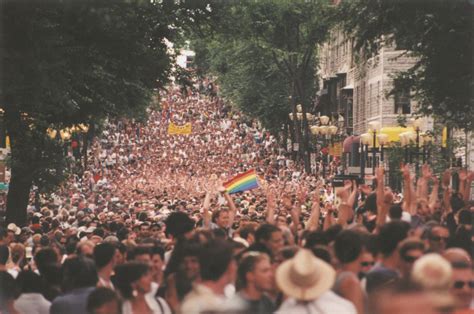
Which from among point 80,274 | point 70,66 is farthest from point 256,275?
point 70,66

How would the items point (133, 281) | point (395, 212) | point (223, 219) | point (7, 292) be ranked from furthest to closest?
1. point (223, 219)
2. point (395, 212)
3. point (7, 292)
4. point (133, 281)

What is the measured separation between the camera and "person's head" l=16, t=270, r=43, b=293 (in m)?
10.9

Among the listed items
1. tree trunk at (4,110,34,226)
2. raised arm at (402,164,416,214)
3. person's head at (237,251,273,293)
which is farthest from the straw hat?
tree trunk at (4,110,34,226)

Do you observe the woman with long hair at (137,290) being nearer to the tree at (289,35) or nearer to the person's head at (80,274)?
the person's head at (80,274)

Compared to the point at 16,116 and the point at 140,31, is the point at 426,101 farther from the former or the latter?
the point at 16,116

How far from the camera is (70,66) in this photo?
26.6 meters

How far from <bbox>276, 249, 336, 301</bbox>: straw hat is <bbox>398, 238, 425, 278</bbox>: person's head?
5.72ft

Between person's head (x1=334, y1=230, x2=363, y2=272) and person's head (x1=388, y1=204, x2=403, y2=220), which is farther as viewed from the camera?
person's head (x1=388, y1=204, x2=403, y2=220)

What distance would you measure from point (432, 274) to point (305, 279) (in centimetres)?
265

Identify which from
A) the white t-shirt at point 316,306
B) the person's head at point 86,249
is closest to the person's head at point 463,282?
the white t-shirt at point 316,306

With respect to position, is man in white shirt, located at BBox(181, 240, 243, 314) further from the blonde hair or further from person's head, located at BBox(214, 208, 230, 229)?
person's head, located at BBox(214, 208, 230, 229)

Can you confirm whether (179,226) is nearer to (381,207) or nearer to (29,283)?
(29,283)

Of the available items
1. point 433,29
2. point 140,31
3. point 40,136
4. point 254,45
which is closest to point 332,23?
point 433,29

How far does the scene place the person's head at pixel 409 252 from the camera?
356 inches
